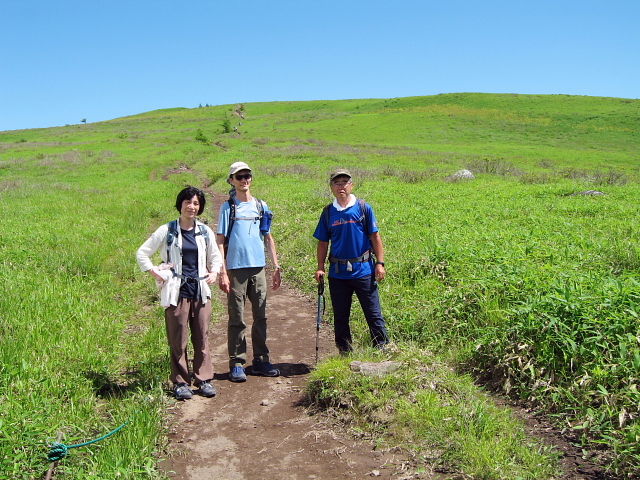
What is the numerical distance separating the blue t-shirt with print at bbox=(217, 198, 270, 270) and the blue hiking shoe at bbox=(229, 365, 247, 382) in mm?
1134

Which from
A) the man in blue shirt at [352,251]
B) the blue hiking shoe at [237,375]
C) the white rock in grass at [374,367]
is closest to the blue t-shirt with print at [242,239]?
the man in blue shirt at [352,251]

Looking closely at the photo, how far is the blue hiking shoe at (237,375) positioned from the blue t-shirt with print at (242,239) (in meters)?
1.13

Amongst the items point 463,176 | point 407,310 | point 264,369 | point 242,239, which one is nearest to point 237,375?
point 264,369

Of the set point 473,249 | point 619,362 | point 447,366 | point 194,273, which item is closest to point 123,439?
point 194,273

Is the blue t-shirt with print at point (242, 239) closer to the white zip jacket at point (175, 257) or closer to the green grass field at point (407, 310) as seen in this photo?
the white zip jacket at point (175, 257)

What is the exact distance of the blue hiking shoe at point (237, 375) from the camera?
→ 5.56m

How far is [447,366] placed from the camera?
17.2 feet

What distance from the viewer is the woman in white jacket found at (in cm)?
498

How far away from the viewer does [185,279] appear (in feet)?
16.6

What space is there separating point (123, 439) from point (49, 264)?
603cm

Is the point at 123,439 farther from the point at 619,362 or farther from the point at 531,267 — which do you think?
the point at 531,267

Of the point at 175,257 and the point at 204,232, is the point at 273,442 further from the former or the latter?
the point at 204,232

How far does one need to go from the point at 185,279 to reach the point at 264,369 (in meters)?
1.48

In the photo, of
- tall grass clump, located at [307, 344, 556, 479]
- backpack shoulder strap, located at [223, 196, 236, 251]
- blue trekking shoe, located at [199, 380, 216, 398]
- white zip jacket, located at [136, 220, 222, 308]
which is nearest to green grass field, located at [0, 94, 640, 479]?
tall grass clump, located at [307, 344, 556, 479]
